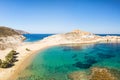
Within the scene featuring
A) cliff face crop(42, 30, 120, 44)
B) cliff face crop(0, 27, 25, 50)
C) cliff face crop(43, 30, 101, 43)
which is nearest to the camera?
cliff face crop(0, 27, 25, 50)

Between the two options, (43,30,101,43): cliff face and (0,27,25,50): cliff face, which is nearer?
(0,27,25,50): cliff face

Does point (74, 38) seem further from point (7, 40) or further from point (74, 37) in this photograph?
point (7, 40)

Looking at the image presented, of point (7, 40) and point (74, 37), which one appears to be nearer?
point (7, 40)

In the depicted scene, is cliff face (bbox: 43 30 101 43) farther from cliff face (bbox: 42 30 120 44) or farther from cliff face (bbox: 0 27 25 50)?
cliff face (bbox: 0 27 25 50)

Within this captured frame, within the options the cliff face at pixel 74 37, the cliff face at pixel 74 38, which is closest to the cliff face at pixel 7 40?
the cliff face at pixel 74 38

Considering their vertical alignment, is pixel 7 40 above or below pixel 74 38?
above

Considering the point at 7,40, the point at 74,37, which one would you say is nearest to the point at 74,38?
the point at 74,37

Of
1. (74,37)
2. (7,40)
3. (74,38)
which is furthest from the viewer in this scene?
(74,37)

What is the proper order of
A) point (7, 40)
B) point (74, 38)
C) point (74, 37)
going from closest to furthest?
point (7, 40)
point (74, 38)
point (74, 37)

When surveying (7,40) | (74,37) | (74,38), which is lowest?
(74,38)

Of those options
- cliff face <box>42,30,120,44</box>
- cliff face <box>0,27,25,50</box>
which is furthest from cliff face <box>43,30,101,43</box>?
cliff face <box>0,27,25,50</box>

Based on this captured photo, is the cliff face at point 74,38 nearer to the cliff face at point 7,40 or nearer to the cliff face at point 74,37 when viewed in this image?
the cliff face at point 74,37

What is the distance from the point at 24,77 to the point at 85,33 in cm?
9910

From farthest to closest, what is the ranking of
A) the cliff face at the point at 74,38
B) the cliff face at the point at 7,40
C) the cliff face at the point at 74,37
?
the cliff face at the point at 74,37
the cliff face at the point at 74,38
the cliff face at the point at 7,40
